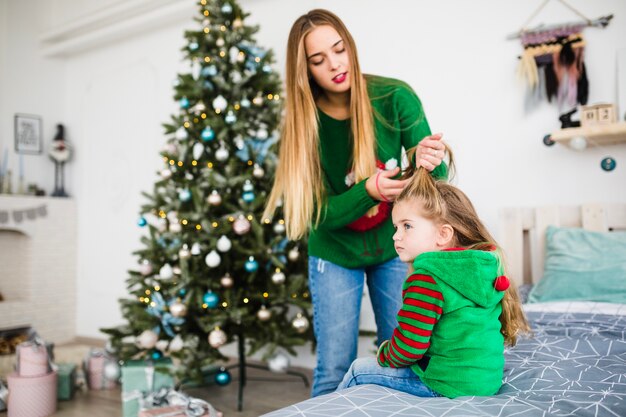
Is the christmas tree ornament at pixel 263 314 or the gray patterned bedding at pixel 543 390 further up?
the gray patterned bedding at pixel 543 390

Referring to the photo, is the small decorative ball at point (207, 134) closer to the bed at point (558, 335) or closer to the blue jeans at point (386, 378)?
the bed at point (558, 335)

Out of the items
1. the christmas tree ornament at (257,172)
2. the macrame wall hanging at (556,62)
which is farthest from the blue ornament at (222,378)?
the macrame wall hanging at (556,62)

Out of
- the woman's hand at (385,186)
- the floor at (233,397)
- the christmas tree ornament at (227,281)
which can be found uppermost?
the woman's hand at (385,186)

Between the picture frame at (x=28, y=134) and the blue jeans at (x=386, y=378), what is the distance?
4.28 metres

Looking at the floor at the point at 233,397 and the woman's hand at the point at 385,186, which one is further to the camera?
the floor at the point at 233,397

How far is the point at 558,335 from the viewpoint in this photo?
5.26 ft

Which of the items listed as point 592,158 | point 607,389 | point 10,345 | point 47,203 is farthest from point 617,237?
point 47,203

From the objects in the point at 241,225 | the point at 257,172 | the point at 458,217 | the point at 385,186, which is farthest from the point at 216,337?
the point at 458,217

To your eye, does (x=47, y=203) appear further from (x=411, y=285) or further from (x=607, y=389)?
(x=607, y=389)

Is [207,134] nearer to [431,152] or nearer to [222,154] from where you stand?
[222,154]

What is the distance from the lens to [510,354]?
143 cm

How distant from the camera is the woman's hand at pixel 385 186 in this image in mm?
1319

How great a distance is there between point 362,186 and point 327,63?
419mm

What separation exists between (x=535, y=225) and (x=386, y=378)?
1.66 meters
